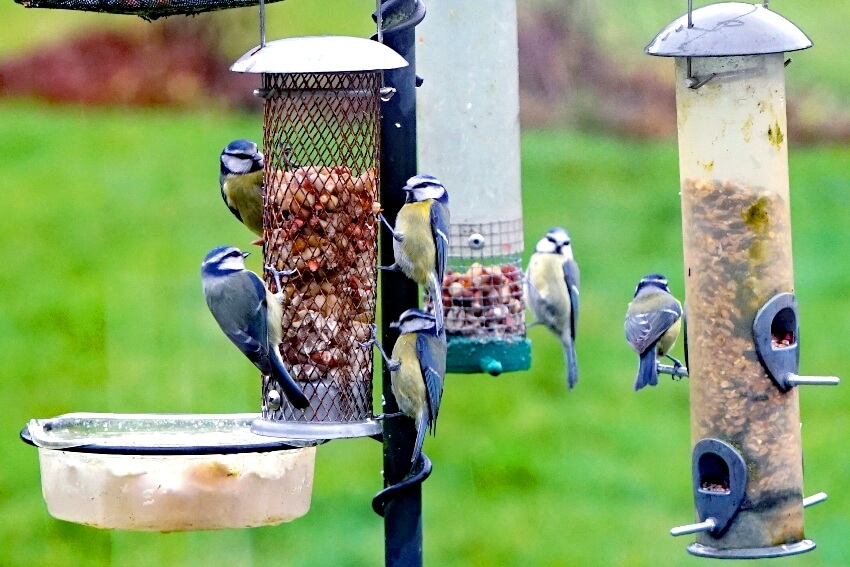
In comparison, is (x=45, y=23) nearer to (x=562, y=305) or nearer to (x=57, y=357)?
(x=57, y=357)

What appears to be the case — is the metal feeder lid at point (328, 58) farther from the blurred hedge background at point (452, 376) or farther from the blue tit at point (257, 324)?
the blurred hedge background at point (452, 376)

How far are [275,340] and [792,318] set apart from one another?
178cm

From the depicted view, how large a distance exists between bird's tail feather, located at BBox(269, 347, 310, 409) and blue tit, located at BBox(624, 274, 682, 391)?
171 cm

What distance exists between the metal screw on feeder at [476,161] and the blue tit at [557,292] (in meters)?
1.13

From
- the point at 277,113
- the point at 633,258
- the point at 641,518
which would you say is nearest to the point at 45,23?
the point at 633,258

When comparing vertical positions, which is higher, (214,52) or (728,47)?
(214,52)

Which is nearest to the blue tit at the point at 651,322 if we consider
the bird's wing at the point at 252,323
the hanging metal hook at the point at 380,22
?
the bird's wing at the point at 252,323

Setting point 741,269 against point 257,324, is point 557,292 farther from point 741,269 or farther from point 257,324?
point 257,324

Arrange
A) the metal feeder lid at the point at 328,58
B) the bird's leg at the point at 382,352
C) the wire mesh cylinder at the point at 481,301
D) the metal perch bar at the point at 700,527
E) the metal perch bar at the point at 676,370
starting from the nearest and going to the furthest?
1. the metal feeder lid at the point at 328,58
2. the bird's leg at the point at 382,352
3. the metal perch bar at the point at 700,527
4. the metal perch bar at the point at 676,370
5. the wire mesh cylinder at the point at 481,301

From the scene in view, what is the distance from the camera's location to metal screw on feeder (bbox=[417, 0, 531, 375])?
6.46 m

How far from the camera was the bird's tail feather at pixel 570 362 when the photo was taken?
7.84m

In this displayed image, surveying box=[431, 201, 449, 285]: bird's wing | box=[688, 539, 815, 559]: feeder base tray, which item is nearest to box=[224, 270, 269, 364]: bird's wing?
box=[431, 201, 449, 285]: bird's wing

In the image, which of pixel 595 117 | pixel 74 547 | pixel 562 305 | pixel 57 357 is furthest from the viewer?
pixel 595 117

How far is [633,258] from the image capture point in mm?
13359
